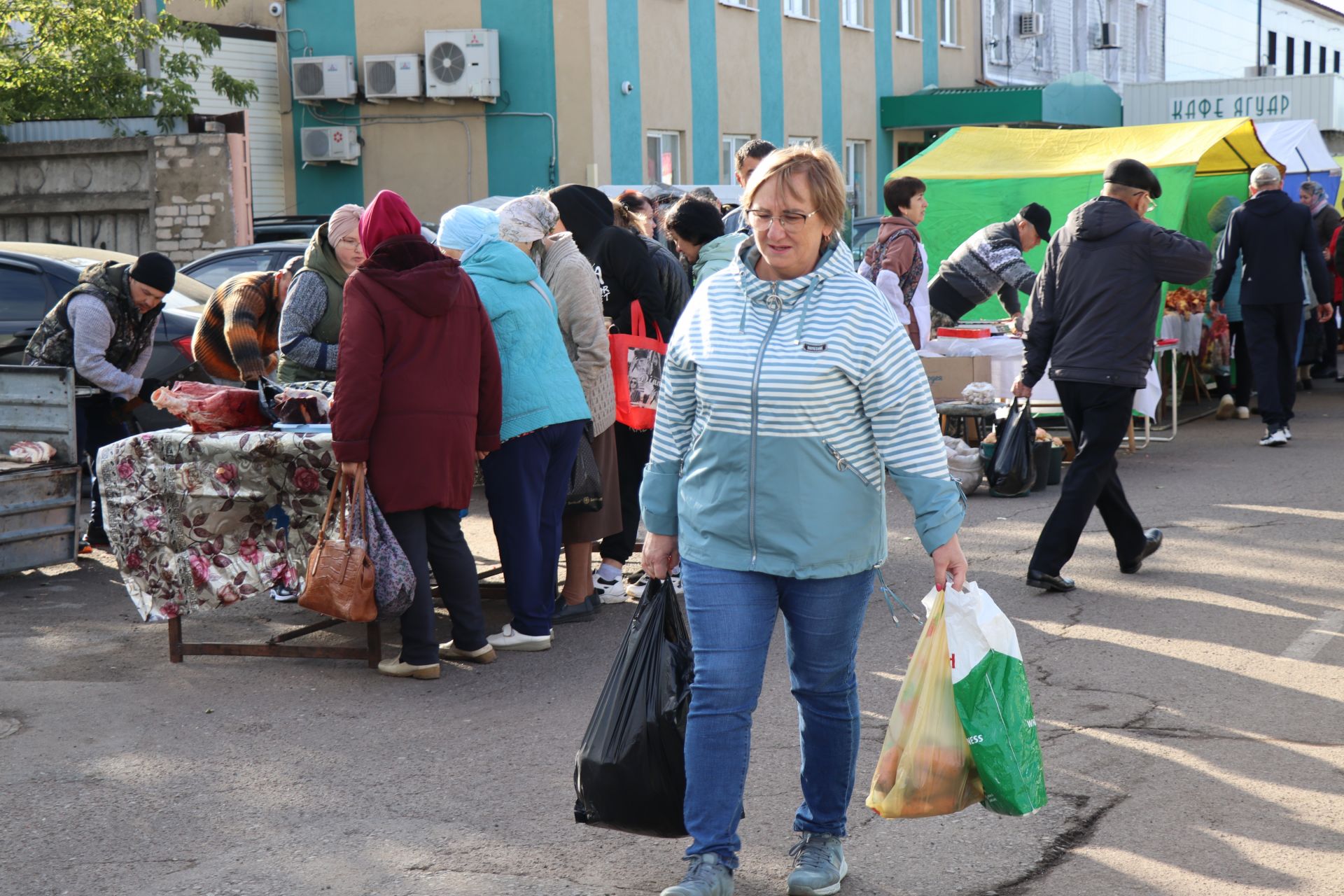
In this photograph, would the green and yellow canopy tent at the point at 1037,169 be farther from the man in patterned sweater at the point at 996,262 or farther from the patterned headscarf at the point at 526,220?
the patterned headscarf at the point at 526,220

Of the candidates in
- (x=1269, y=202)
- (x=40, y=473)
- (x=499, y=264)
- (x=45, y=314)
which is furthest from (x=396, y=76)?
(x=499, y=264)

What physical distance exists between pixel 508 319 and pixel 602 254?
123 centimetres

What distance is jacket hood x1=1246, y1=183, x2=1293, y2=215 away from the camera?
11.6 m

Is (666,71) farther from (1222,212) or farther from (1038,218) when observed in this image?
(1038,218)

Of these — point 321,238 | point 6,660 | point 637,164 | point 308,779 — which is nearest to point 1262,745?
point 308,779

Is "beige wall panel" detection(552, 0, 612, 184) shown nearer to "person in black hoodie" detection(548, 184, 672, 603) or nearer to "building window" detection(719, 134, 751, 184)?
"building window" detection(719, 134, 751, 184)

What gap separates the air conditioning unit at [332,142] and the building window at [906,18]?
11.9m

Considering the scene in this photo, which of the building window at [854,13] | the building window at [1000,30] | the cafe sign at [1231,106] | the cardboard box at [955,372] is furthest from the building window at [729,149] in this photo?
the cardboard box at [955,372]

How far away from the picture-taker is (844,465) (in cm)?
355

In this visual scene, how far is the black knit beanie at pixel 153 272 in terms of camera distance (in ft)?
25.8

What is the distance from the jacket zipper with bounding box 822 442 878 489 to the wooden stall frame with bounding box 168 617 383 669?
9.47 ft

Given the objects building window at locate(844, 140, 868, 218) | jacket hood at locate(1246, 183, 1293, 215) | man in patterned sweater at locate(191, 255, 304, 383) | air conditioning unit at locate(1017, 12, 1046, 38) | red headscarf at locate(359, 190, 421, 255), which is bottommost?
man in patterned sweater at locate(191, 255, 304, 383)

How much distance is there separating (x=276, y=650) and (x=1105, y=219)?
4.09 m

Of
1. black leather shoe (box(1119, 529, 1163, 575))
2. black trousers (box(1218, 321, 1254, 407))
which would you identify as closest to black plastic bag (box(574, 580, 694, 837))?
black leather shoe (box(1119, 529, 1163, 575))
